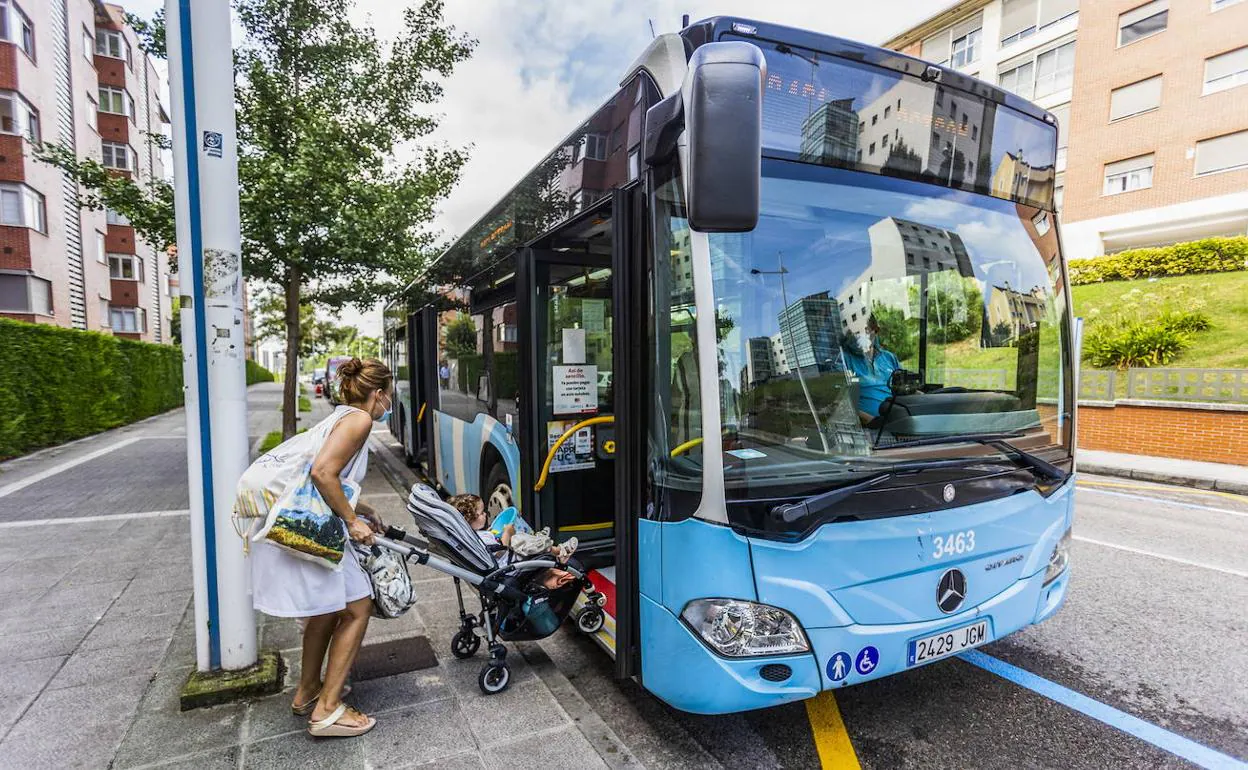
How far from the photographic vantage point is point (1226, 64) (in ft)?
65.2

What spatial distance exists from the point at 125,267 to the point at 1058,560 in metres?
37.9

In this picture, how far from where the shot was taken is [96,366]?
13.4 m

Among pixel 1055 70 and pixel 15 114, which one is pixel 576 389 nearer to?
pixel 15 114

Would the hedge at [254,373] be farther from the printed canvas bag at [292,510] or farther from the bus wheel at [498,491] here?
the printed canvas bag at [292,510]

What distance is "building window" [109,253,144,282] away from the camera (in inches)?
1152

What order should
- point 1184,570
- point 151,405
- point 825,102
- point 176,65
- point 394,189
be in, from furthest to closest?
point 151,405 → point 394,189 → point 1184,570 → point 176,65 → point 825,102

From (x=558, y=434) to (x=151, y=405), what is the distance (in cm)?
1888

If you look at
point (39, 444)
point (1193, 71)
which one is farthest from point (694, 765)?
point (1193, 71)

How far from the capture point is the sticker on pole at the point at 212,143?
9.43 ft

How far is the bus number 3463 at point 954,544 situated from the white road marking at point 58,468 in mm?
10350

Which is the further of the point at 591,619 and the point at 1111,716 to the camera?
the point at 591,619

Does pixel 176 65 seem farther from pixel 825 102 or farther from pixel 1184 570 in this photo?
pixel 1184 570

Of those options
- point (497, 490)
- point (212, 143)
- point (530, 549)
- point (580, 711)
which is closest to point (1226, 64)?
point (497, 490)

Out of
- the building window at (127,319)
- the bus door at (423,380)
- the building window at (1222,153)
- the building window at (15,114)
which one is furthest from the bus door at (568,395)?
the building window at (127,319)
